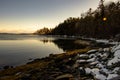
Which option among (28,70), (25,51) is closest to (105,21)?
(25,51)

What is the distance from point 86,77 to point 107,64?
8.37 ft

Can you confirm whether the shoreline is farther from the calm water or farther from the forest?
the forest

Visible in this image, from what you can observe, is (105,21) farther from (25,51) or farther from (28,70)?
(28,70)

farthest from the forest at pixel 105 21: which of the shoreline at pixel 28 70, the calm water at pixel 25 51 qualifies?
the shoreline at pixel 28 70

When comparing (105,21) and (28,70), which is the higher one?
(105,21)

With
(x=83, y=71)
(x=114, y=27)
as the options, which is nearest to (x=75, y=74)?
(x=83, y=71)

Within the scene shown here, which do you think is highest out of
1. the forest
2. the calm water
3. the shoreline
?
the forest

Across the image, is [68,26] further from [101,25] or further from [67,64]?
[67,64]

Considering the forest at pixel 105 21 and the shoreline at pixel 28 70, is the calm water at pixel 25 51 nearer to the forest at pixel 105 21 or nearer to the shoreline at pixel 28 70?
the shoreline at pixel 28 70

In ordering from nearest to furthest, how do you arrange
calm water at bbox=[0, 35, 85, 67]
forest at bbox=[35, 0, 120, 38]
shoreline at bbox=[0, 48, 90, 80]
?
shoreline at bbox=[0, 48, 90, 80], calm water at bbox=[0, 35, 85, 67], forest at bbox=[35, 0, 120, 38]

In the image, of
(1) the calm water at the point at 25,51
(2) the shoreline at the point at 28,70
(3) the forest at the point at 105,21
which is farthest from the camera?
(3) the forest at the point at 105,21

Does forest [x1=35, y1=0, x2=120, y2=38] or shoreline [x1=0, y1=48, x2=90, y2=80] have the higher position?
forest [x1=35, y1=0, x2=120, y2=38]

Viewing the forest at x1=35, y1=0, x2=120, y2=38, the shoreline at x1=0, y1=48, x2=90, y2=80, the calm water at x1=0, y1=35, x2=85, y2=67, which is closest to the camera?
the shoreline at x1=0, y1=48, x2=90, y2=80

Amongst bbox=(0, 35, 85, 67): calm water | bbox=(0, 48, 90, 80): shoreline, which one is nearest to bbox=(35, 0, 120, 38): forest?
bbox=(0, 35, 85, 67): calm water
